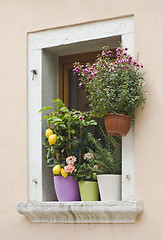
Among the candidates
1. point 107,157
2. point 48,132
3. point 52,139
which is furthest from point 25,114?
point 107,157

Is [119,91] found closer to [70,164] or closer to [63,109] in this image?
[63,109]

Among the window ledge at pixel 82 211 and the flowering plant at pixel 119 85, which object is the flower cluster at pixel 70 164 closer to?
the window ledge at pixel 82 211

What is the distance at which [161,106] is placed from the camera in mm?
4996

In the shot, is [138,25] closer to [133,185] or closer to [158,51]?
[158,51]

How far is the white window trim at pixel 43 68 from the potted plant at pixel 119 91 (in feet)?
0.61

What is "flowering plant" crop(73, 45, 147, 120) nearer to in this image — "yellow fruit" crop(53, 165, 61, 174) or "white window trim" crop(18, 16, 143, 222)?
"white window trim" crop(18, 16, 143, 222)

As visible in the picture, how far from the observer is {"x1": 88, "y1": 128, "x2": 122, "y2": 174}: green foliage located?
5.21 metres

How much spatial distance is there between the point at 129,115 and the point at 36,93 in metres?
1.09

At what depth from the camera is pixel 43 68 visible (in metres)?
5.70

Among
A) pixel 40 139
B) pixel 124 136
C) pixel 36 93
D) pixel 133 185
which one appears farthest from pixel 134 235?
pixel 36 93

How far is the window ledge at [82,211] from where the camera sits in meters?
4.92

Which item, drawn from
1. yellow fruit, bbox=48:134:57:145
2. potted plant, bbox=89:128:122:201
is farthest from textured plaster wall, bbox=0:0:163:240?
→ yellow fruit, bbox=48:134:57:145

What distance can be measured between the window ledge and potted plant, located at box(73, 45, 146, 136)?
0.65 metres

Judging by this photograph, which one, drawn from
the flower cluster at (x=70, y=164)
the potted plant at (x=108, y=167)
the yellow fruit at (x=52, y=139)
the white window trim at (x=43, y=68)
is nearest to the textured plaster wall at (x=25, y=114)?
the white window trim at (x=43, y=68)
